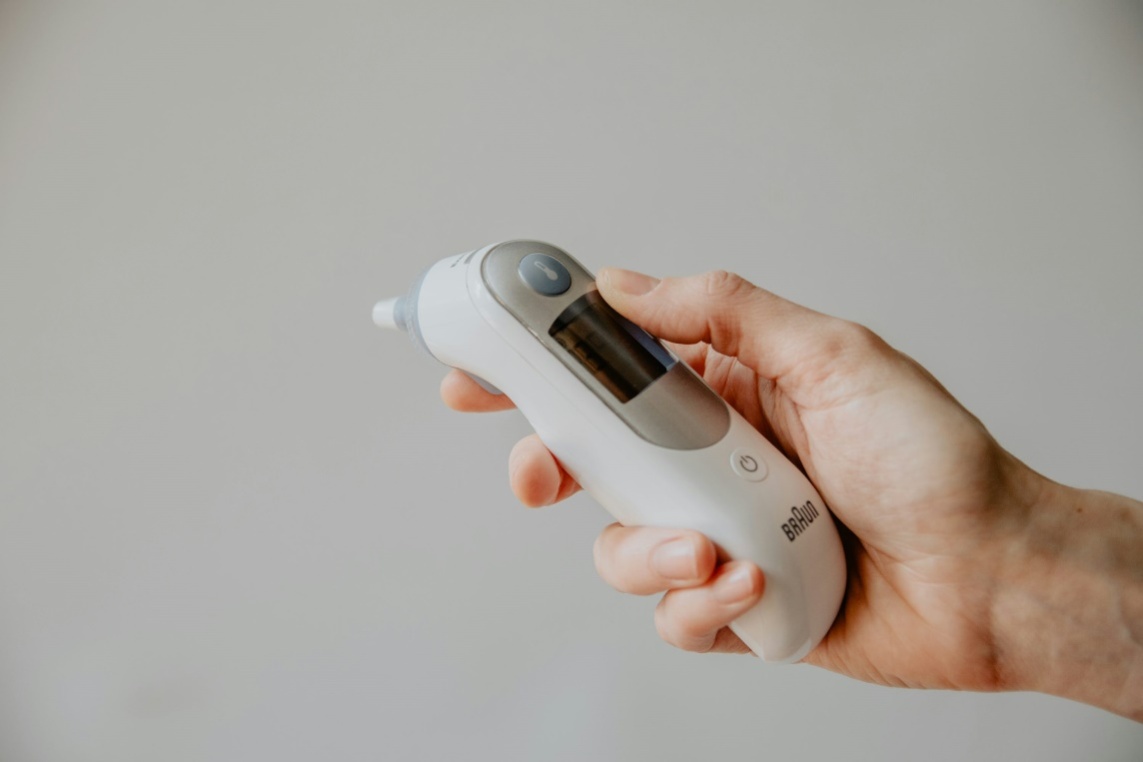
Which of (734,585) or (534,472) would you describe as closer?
(734,585)

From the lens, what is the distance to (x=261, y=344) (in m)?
1.15

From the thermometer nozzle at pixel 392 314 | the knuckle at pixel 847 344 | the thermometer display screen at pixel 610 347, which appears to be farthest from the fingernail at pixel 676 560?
the thermometer nozzle at pixel 392 314

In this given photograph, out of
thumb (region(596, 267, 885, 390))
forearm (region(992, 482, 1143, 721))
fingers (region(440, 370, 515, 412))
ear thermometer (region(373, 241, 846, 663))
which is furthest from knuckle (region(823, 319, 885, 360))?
fingers (region(440, 370, 515, 412))

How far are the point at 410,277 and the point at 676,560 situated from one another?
0.63m

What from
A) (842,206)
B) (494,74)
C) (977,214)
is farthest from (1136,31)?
(494,74)

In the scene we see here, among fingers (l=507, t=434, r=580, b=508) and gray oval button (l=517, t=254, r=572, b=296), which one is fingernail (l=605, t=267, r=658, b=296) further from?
fingers (l=507, t=434, r=580, b=508)

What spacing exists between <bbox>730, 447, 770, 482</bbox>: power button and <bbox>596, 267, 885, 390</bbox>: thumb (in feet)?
0.36

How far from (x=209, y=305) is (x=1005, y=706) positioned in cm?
138

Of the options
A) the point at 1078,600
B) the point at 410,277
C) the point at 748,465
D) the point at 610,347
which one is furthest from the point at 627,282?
the point at 1078,600

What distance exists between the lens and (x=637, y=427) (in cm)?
80

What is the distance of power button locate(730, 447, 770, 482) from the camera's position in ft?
2.60

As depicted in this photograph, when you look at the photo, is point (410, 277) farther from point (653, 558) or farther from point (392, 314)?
point (653, 558)

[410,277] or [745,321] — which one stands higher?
[410,277]

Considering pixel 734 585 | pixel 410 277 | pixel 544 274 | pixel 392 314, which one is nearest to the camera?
pixel 734 585
